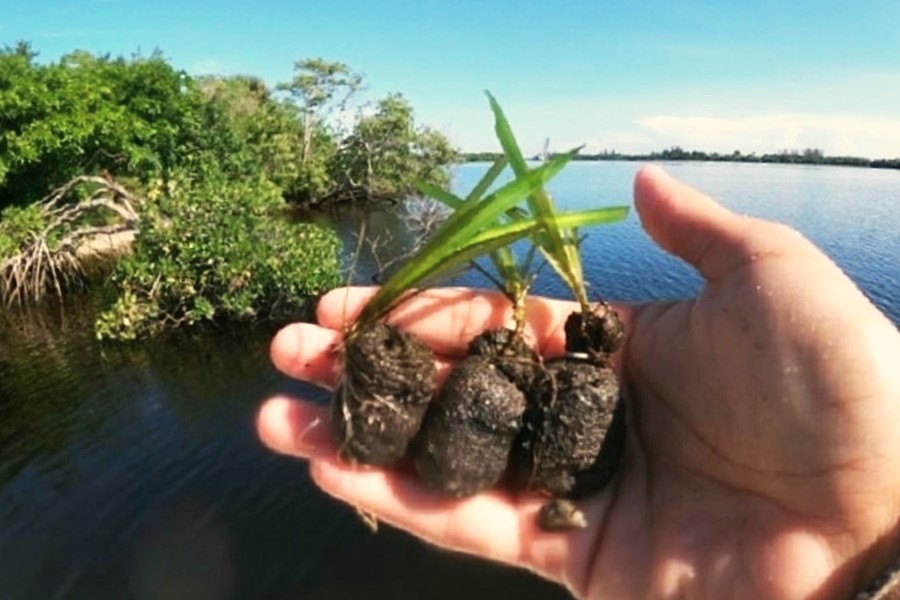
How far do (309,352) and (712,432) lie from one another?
196 cm

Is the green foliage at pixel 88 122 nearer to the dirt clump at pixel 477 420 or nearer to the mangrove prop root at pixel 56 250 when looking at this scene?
the mangrove prop root at pixel 56 250

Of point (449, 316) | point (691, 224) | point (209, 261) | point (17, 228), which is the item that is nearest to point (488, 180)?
point (449, 316)

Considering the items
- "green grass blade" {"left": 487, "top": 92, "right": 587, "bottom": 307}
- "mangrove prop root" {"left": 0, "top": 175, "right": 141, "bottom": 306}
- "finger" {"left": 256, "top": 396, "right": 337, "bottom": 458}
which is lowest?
"mangrove prop root" {"left": 0, "top": 175, "right": 141, "bottom": 306}

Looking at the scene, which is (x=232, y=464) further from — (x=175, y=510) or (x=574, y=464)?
(x=574, y=464)

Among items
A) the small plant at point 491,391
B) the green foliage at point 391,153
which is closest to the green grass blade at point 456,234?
the small plant at point 491,391

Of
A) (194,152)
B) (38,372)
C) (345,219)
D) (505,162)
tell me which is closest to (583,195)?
(345,219)

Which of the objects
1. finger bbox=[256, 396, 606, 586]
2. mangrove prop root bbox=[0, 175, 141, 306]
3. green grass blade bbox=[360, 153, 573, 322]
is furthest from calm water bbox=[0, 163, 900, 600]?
green grass blade bbox=[360, 153, 573, 322]

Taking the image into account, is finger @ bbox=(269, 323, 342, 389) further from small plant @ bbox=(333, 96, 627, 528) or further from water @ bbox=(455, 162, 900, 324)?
water @ bbox=(455, 162, 900, 324)

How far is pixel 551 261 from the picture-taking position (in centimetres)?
318

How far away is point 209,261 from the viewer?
18719 mm

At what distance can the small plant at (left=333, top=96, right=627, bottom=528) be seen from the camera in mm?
2936

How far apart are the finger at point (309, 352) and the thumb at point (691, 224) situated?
126 cm

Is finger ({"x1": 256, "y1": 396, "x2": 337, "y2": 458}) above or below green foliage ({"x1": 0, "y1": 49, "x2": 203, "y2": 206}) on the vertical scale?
below

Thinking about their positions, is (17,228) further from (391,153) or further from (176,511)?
(391,153)
